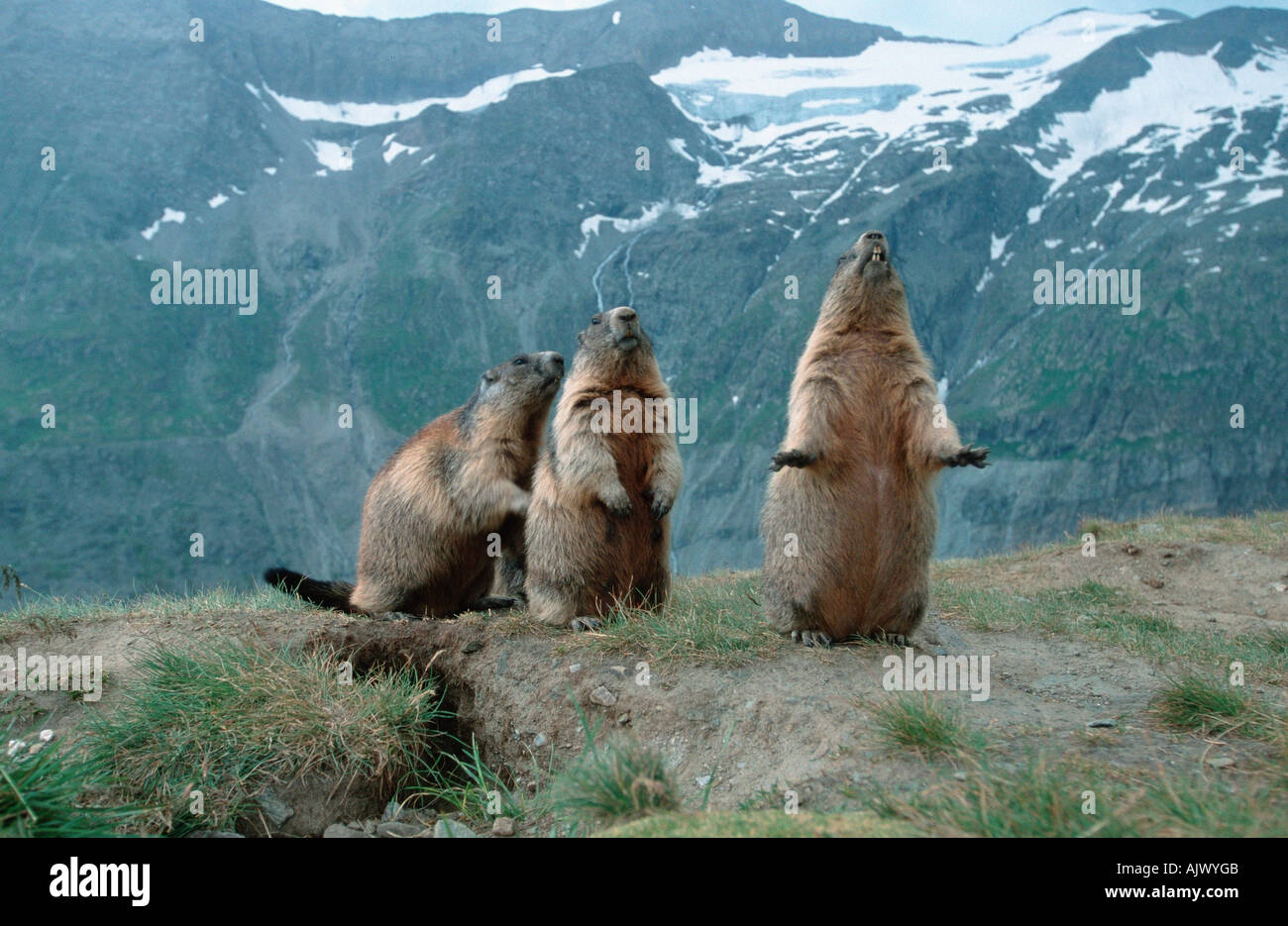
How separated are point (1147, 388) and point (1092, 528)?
357ft

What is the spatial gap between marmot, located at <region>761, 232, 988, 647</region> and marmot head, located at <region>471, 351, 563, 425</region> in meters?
2.69

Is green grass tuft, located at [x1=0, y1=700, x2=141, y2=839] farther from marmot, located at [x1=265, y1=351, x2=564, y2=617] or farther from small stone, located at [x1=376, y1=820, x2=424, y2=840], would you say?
marmot, located at [x1=265, y1=351, x2=564, y2=617]

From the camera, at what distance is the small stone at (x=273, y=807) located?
673 cm

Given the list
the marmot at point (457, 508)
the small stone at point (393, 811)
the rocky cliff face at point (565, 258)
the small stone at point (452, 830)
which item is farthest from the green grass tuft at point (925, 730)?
the rocky cliff face at point (565, 258)

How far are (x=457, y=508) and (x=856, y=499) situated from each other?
12.5ft

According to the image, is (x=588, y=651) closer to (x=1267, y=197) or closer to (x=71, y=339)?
(x=71, y=339)

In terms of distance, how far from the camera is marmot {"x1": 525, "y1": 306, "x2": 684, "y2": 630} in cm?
825

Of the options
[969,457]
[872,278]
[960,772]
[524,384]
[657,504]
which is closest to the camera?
[960,772]

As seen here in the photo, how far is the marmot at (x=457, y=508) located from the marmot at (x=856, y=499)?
2749 millimetres

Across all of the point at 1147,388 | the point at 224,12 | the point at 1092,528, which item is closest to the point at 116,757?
the point at 1092,528

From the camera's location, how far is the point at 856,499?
7512 mm
